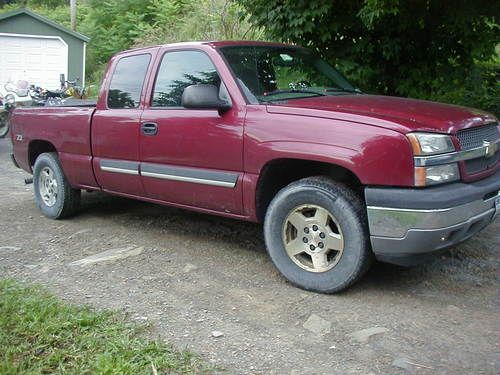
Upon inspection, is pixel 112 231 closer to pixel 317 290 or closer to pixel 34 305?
pixel 34 305

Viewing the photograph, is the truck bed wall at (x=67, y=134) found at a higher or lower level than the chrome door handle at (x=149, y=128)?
lower

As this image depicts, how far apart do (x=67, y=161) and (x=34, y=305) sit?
2.45 meters

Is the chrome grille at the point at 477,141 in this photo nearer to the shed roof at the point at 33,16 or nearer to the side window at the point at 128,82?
the side window at the point at 128,82

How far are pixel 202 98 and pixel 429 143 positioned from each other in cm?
167

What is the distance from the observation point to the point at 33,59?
64.6 feet

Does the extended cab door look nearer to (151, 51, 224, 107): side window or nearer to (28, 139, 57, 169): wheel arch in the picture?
(151, 51, 224, 107): side window

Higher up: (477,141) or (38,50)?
(38,50)

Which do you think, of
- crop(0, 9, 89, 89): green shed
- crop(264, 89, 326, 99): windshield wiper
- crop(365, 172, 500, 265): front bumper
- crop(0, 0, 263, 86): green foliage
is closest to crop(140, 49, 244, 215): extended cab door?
crop(264, 89, 326, 99): windshield wiper

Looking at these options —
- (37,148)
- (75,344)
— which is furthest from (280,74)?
(37,148)

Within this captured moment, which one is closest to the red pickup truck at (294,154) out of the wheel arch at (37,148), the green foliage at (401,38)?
the wheel arch at (37,148)

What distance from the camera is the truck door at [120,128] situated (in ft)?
16.9

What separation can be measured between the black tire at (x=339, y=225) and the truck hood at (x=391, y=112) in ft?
1.62

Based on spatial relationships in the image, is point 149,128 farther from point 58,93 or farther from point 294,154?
point 58,93

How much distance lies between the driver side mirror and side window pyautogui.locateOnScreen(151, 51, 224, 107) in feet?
0.86
